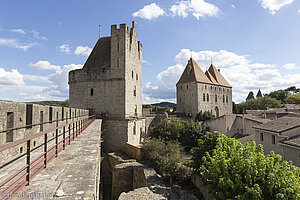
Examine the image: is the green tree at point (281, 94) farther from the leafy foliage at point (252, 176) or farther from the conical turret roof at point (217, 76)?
the leafy foliage at point (252, 176)

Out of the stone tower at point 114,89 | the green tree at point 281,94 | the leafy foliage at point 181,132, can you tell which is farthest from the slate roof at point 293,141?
the green tree at point 281,94

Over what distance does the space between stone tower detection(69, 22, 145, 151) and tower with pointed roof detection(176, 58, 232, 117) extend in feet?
64.4

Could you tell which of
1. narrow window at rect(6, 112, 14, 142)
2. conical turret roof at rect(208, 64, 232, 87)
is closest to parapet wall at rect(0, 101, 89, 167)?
narrow window at rect(6, 112, 14, 142)

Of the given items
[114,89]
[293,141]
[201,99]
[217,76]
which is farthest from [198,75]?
[293,141]

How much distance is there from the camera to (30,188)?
2791 millimetres

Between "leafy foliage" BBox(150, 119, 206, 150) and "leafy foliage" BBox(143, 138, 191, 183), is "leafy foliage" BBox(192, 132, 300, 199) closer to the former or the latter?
"leafy foliage" BBox(143, 138, 191, 183)

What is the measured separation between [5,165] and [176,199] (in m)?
9.46

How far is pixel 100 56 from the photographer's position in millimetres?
23281

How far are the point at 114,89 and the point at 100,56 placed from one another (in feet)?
19.6

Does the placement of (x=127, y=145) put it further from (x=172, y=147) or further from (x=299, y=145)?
(x=299, y=145)

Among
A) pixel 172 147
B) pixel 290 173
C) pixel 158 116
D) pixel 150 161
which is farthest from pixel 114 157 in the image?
pixel 290 173

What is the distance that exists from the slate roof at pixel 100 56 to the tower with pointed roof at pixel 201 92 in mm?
22036

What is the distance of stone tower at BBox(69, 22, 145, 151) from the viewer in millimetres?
19500

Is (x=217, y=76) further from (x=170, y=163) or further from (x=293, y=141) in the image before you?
(x=170, y=163)
